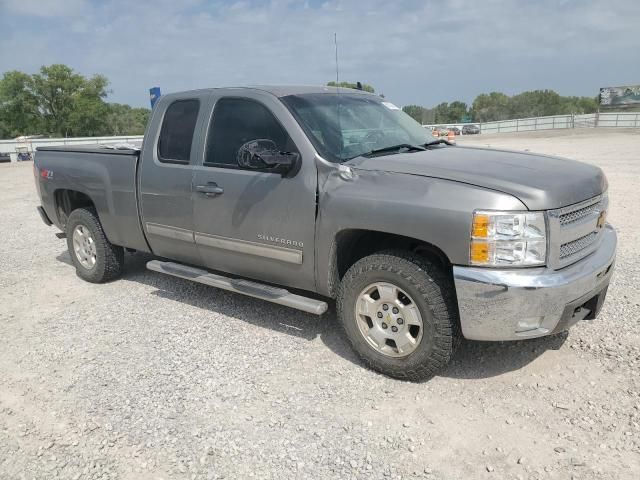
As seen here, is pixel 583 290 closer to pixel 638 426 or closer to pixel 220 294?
pixel 638 426

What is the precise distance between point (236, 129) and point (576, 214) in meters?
2.57

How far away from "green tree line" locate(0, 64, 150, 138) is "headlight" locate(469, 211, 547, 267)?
68.7 metres

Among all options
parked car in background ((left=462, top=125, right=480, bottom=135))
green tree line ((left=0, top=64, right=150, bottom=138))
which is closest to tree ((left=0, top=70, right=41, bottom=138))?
green tree line ((left=0, top=64, right=150, bottom=138))

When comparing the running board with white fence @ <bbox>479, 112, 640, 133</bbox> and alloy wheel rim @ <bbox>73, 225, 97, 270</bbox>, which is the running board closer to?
alloy wheel rim @ <bbox>73, 225, 97, 270</bbox>

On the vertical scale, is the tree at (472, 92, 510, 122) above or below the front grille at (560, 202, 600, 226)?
above

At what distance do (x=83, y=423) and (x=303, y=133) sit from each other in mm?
2376

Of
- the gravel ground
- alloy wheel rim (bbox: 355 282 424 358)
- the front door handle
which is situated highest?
the front door handle

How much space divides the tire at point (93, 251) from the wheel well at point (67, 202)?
10.4 inches

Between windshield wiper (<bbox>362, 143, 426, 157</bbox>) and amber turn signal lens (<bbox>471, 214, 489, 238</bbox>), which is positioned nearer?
amber turn signal lens (<bbox>471, 214, 489, 238</bbox>)

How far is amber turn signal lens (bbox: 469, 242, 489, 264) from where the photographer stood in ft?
9.84

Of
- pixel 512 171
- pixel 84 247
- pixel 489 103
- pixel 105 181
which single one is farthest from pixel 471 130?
pixel 489 103

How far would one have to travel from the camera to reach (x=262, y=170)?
398cm

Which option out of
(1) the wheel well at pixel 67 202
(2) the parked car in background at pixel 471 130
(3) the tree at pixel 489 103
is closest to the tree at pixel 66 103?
(2) the parked car in background at pixel 471 130

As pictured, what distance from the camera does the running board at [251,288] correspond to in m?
3.82
